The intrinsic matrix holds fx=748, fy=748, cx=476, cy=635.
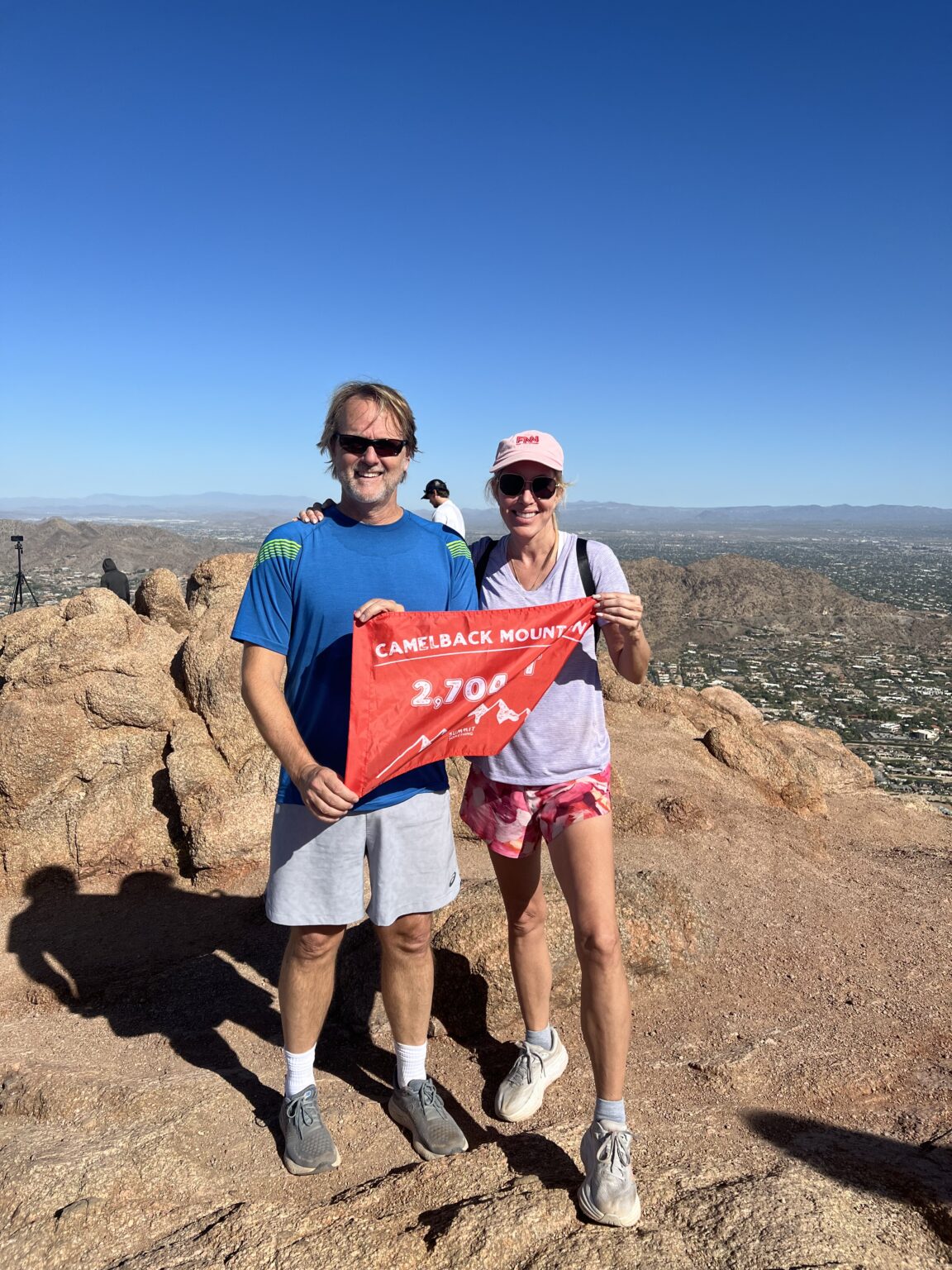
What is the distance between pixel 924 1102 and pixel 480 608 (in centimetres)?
359

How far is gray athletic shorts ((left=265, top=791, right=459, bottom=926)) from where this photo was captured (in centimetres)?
329

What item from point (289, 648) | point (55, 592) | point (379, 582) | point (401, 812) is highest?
point (379, 582)

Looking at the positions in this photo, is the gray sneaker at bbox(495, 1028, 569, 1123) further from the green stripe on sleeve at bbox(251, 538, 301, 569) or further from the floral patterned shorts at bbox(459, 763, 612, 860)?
the green stripe on sleeve at bbox(251, 538, 301, 569)

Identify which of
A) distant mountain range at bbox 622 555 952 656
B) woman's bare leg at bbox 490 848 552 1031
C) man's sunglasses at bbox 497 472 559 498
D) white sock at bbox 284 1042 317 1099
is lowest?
distant mountain range at bbox 622 555 952 656

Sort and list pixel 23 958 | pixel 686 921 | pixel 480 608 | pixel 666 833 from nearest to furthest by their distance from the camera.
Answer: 1. pixel 480 608
2. pixel 686 921
3. pixel 23 958
4. pixel 666 833

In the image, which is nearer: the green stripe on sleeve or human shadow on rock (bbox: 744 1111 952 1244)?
human shadow on rock (bbox: 744 1111 952 1244)

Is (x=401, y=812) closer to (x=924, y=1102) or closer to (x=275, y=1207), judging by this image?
(x=275, y=1207)

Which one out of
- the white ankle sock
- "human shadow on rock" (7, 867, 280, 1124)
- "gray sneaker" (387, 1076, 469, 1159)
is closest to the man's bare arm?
"gray sneaker" (387, 1076, 469, 1159)

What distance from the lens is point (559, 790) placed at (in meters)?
3.36

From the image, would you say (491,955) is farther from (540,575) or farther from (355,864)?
(540,575)

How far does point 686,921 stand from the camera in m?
5.54

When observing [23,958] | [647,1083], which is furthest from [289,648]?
[23,958]

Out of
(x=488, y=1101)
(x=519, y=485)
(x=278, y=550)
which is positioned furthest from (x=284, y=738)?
(x=488, y=1101)

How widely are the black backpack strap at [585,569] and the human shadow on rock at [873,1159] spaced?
2.56 meters
